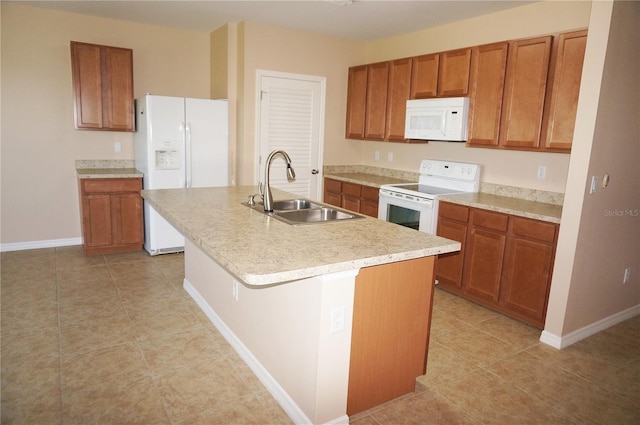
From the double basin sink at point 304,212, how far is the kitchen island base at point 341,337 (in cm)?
55

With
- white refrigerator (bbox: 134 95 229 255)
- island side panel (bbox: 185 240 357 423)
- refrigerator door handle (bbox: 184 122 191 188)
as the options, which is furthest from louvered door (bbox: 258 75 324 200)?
island side panel (bbox: 185 240 357 423)

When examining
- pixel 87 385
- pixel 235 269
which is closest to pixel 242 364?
pixel 87 385

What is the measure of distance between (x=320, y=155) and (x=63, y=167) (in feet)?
9.75

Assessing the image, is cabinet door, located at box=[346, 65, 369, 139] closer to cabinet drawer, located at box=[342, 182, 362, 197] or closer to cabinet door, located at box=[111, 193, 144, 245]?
cabinet drawer, located at box=[342, 182, 362, 197]

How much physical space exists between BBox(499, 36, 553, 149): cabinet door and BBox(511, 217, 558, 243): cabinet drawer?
0.65m

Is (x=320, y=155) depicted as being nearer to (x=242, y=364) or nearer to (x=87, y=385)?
(x=242, y=364)

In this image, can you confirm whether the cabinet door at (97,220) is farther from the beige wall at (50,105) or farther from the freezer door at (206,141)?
the freezer door at (206,141)

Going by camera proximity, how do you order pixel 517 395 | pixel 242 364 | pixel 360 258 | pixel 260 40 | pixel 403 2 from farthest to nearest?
1. pixel 260 40
2. pixel 403 2
3. pixel 242 364
4. pixel 517 395
5. pixel 360 258

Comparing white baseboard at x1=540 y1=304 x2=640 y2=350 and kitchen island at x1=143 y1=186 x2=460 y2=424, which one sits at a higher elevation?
kitchen island at x1=143 y1=186 x2=460 y2=424

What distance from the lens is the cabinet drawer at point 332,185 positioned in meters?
5.28

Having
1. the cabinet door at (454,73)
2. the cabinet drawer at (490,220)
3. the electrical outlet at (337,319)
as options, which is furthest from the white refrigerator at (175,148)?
the electrical outlet at (337,319)

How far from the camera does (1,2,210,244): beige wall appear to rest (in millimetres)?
4473

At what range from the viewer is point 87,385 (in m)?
2.36

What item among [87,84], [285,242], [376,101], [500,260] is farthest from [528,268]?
[87,84]
